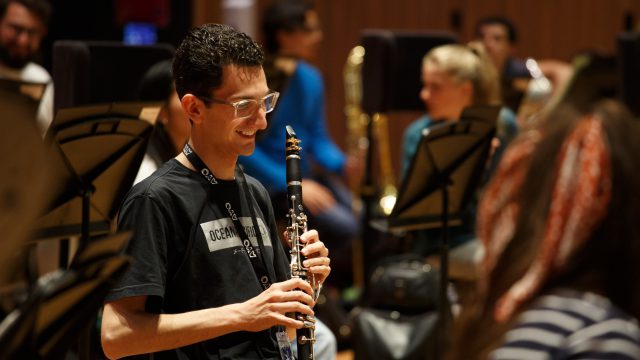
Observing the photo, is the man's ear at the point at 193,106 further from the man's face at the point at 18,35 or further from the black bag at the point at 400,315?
the man's face at the point at 18,35

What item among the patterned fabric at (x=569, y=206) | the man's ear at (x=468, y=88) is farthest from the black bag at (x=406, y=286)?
the patterned fabric at (x=569, y=206)

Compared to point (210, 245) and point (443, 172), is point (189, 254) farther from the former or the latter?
point (443, 172)

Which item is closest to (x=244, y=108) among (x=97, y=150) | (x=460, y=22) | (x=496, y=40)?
(x=97, y=150)

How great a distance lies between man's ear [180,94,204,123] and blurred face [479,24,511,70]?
4988 millimetres

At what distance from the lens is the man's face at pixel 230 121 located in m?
2.46

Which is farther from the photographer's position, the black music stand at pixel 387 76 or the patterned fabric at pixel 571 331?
the black music stand at pixel 387 76

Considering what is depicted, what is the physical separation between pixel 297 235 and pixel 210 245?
0.23 metres

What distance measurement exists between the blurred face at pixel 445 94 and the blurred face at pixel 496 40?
8.63 feet

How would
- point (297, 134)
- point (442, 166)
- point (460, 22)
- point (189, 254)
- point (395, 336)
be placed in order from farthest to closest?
point (460, 22), point (297, 134), point (395, 336), point (442, 166), point (189, 254)

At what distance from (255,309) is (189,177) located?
1.25 ft

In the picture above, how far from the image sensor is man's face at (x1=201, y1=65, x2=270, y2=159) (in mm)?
2459

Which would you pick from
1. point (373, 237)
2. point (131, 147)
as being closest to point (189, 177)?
point (131, 147)

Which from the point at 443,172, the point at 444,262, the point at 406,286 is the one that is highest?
the point at 443,172

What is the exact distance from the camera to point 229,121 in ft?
8.07
